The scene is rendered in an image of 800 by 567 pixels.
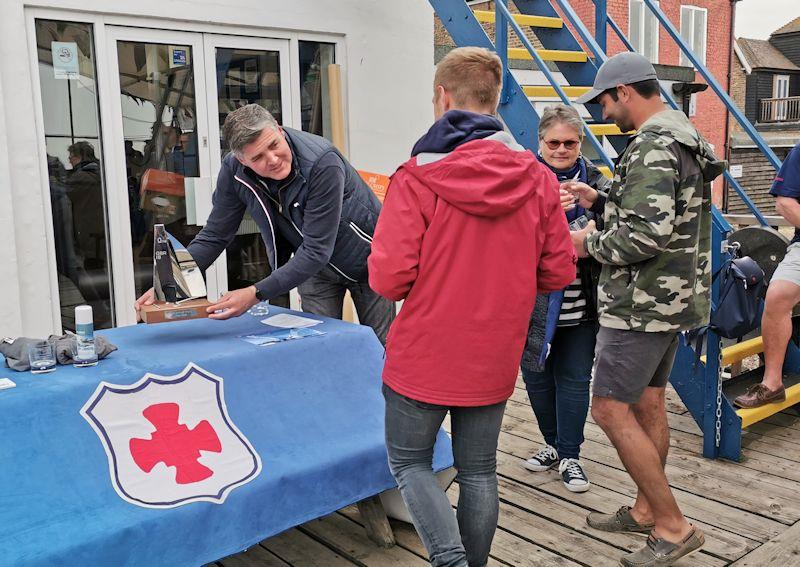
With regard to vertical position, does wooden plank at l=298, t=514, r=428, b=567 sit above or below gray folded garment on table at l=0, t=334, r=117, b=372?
below

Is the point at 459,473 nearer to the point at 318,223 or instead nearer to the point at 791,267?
→ the point at 318,223

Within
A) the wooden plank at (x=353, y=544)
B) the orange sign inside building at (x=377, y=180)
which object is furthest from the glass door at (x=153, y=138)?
the wooden plank at (x=353, y=544)

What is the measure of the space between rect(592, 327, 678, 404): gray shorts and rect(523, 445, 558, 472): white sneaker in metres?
1.08

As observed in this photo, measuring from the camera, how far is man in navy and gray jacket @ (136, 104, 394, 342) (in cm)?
294

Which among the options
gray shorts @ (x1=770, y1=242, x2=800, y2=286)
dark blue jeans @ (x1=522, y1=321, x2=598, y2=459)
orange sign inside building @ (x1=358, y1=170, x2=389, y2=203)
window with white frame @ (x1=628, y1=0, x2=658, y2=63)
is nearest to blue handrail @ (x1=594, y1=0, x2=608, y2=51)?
orange sign inside building @ (x1=358, y1=170, x2=389, y2=203)

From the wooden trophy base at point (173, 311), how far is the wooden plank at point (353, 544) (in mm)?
991

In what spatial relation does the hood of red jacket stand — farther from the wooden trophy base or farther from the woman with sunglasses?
the wooden trophy base

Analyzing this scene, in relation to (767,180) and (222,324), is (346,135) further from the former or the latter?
(767,180)

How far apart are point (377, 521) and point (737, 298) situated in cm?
196

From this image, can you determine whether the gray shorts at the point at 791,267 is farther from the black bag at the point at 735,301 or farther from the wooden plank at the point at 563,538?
the wooden plank at the point at 563,538

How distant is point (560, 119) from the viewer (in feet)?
10.8

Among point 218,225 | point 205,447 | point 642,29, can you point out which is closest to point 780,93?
point 642,29

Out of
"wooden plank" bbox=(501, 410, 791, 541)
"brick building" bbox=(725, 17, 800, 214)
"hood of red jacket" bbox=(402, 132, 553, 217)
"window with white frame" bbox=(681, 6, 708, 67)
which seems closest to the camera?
"hood of red jacket" bbox=(402, 132, 553, 217)

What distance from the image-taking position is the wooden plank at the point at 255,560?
2.88 m
